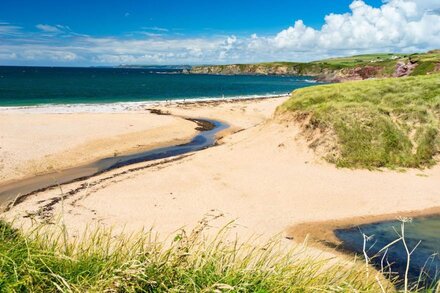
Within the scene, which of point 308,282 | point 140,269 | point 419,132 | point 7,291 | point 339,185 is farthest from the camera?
point 419,132

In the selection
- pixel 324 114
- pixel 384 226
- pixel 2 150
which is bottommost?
pixel 384 226

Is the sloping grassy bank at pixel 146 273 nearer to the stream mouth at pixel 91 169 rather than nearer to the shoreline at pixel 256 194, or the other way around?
the shoreline at pixel 256 194

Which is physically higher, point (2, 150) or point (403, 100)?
point (403, 100)

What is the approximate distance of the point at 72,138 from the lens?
32.6m

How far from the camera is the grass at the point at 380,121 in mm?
24281

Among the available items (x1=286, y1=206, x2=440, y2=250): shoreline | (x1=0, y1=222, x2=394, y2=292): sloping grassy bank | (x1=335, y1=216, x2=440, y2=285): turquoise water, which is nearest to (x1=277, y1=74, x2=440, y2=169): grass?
(x1=286, y1=206, x2=440, y2=250): shoreline

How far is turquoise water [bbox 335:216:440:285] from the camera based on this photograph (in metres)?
13.3

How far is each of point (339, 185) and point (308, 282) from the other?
55.4 ft

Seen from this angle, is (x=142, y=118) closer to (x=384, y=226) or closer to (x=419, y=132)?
(x=419, y=132)

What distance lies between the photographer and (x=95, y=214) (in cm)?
1655

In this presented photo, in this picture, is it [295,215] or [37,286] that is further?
[295,215]

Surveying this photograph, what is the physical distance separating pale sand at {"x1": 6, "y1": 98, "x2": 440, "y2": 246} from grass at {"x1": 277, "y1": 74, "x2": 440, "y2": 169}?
52.3 inches

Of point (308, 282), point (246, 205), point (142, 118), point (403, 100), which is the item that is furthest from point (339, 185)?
point (142, 118)

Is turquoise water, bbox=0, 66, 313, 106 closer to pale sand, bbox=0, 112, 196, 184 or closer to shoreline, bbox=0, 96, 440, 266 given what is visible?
pale sand, bbox=0, 112, 196, 184
